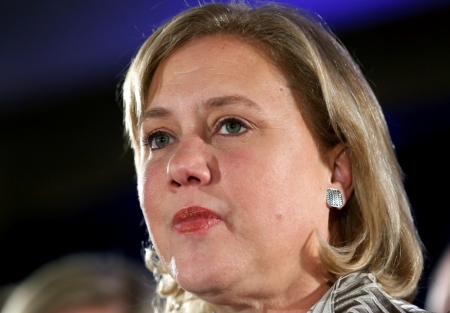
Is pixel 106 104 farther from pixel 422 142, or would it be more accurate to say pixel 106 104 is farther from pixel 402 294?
pixel 402 294

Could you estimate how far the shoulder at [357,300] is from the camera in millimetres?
1877

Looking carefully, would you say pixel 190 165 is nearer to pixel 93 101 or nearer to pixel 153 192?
pixel 153 192

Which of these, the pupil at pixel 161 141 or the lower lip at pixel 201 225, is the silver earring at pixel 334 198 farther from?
the pupil at pixel 161 141

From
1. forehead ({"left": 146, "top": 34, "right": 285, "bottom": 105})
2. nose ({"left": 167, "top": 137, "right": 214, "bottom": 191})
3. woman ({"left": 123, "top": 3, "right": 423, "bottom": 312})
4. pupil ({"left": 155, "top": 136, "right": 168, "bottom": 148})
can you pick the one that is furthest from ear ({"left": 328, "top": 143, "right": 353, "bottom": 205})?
pupil ({"left": 155, "top": 136, "right": 168, "bottom": 148})

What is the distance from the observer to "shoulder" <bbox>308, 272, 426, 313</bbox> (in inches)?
73.9

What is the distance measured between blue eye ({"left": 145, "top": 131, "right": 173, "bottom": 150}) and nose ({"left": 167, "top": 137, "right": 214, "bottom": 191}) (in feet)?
0.55

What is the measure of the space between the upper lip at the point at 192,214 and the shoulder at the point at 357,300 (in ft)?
1.21

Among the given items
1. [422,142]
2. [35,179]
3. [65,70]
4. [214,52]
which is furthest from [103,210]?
[214,52]

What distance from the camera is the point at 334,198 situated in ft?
7.15

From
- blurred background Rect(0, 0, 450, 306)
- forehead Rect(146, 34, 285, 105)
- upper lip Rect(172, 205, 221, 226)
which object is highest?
blurred background Rect(0, 0, 450, 306)

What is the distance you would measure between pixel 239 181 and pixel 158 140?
0.40 meters

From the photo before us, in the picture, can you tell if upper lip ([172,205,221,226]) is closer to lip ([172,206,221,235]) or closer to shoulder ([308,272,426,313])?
lip ([172,206,221,235])

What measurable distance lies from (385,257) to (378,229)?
0.09m

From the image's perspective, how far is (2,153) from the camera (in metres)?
4.29
